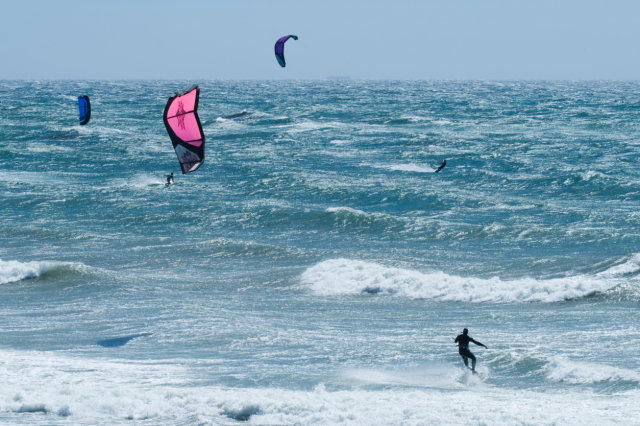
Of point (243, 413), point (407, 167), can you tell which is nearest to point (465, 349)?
point (243, 413)

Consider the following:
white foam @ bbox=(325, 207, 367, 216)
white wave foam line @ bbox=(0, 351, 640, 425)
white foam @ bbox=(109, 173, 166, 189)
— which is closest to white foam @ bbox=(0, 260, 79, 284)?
white wave foam line @ bbox=(0, 351, 640, 425)

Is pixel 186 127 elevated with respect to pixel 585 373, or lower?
elevated

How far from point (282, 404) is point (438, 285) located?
8957 millimetres

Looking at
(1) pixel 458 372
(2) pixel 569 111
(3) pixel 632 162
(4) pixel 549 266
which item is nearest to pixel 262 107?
(2) pixel 569 111

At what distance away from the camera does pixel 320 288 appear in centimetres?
2175

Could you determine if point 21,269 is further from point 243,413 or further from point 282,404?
point 282,404

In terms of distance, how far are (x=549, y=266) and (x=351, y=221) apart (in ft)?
27.2

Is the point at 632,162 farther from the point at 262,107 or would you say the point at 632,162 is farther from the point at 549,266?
the point at 262,107

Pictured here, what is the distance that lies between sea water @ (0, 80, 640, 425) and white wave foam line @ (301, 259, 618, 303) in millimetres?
69

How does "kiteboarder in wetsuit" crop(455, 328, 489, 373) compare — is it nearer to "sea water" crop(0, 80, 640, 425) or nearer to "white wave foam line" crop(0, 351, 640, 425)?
"sea water" crop(0, 80, 640, 425)

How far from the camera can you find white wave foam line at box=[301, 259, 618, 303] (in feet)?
67.3

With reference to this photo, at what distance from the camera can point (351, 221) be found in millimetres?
29859

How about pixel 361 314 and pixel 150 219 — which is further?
pixel 150 219

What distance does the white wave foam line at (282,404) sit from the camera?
12.7m
